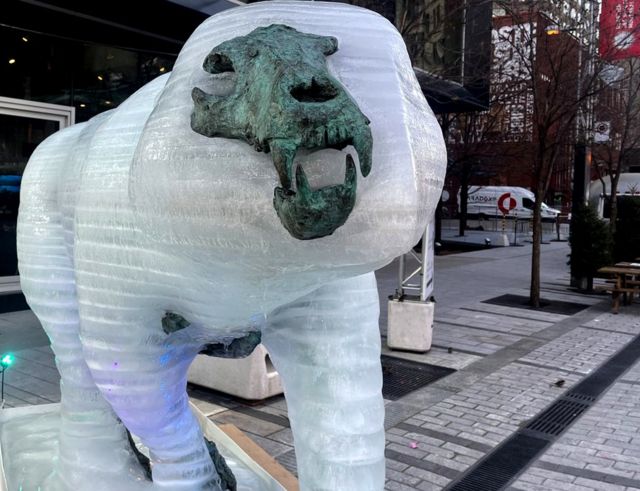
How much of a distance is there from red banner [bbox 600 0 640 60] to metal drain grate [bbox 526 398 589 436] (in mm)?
6286

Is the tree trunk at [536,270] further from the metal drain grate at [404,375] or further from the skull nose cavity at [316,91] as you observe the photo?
the skull nose cavity at [316,91]

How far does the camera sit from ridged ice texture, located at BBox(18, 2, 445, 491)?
1.09 metres

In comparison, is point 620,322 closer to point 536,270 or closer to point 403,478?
point 536,270

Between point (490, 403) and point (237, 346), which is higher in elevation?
point (237, 346)

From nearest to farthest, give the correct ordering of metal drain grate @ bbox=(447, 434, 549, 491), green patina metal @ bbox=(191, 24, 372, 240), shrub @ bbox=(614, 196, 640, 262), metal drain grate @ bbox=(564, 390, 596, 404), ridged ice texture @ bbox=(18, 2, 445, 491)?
green patina metal @ bbox=(191, 24, 372, 240)
ridged ice texture @ bbox=(18, 2, 445, 491)
metal drain grate @ bbox=(447, 434, 549, 491)
metal drain grate @ bbox=(564, 390, 596, 404)
shrub @ bbox=(614, 196, 640, 262)

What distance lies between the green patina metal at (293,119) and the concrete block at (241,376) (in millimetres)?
3426

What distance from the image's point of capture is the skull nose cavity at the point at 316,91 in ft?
3.24

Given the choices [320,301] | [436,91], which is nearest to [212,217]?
[320,301]

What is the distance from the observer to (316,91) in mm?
1003

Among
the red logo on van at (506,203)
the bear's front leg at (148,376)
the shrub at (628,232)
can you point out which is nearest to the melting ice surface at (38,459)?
the bear's front leg at (148,376)

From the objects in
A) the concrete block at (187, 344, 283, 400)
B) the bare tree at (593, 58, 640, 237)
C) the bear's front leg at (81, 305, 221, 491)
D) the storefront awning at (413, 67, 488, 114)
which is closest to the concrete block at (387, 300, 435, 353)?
the concrete block at (187, 344, 283, 400)

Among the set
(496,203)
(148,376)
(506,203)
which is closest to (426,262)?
(148,376)

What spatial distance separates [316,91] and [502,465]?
330cm

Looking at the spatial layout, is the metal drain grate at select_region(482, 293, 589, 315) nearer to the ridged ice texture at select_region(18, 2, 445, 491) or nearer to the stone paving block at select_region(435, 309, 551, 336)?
the stone paving block at select_region(435, 309, 551, 336)
